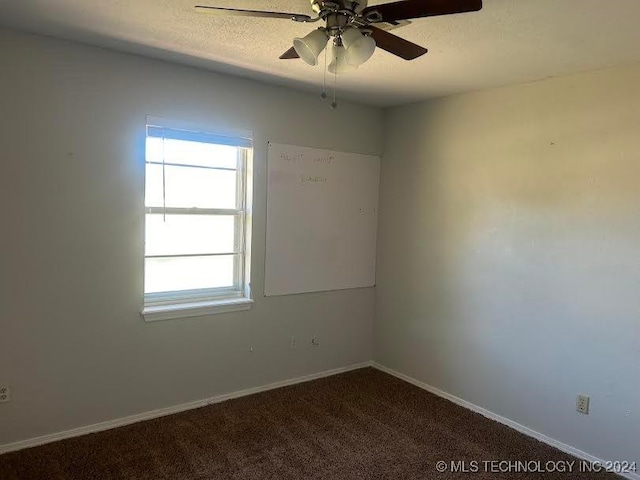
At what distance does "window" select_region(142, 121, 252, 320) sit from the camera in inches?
123

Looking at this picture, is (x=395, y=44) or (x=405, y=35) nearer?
(x=395, y=44)

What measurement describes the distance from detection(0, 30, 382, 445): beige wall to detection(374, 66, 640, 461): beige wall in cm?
129

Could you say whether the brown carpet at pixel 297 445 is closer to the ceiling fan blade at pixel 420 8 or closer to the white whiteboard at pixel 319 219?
the white whiteboard at pixel 319 219

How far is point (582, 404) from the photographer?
2900 mm

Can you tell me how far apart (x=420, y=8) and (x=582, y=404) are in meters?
2.61

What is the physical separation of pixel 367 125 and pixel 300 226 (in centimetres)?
114

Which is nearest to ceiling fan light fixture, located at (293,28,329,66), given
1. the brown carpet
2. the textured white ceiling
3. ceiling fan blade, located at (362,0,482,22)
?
ceiling fan blade, located at (362,0,482,22)

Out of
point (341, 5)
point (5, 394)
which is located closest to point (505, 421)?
point (341, 5)

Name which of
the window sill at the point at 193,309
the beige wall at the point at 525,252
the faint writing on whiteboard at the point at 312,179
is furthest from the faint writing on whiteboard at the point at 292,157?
the window sill at the point at 193,309

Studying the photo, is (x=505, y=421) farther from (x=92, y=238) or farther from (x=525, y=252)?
(x=92, y=238)

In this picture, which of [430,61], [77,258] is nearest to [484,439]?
[430,61]

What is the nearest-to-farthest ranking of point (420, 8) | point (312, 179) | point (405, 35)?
1. point (420, 8)
2. point (405, 35)
3. point (312, 179)

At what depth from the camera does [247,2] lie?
201cm

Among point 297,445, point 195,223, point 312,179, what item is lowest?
point 297,445
